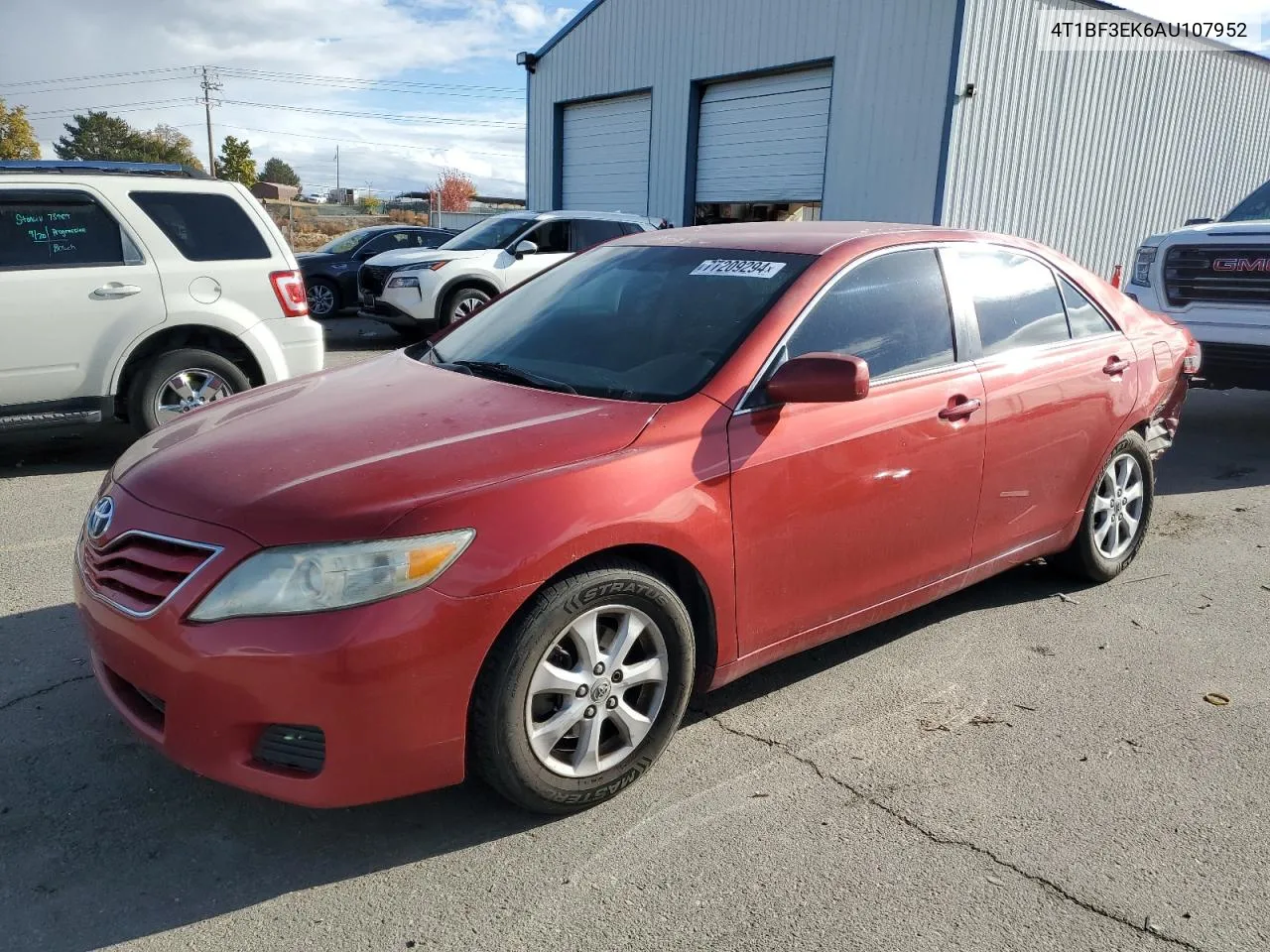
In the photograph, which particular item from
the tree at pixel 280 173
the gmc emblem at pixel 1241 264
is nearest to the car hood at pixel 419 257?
the gmc emblem at pixel 1241 264

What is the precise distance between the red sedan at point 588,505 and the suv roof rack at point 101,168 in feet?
11.5

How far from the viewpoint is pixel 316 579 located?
7.68 feet

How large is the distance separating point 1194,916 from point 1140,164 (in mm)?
17001

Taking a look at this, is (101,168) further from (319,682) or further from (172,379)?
(319,682)

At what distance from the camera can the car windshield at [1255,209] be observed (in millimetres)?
8326

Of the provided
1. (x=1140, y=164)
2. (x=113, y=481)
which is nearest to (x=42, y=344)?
(x=113, y=481)

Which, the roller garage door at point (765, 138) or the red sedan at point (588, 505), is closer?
the red sedan at point (588, 505)

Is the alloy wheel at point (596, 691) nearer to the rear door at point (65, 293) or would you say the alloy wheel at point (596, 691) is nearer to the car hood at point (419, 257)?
the rear door at point (65, 293)

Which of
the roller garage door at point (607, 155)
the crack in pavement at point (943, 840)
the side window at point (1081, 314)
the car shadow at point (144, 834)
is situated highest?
the roller garage door at point (607, 155)

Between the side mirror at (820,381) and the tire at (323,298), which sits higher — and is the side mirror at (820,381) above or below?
above

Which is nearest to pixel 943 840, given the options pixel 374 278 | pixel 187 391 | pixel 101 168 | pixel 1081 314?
pixel 1081 314

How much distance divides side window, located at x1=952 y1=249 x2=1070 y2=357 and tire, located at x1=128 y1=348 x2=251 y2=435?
446 cm

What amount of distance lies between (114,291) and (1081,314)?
5.39 m

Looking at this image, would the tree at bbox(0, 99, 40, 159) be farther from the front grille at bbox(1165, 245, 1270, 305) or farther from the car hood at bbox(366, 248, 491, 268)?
the front grille at bbox(1165, 245, 1270, 305)
